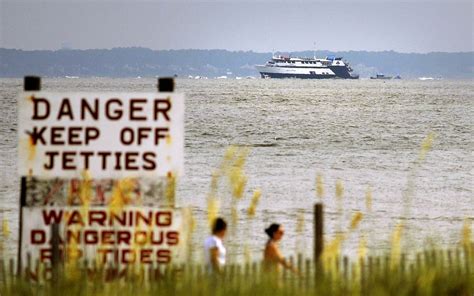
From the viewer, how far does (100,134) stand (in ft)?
37.7

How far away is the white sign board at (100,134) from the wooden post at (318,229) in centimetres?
124

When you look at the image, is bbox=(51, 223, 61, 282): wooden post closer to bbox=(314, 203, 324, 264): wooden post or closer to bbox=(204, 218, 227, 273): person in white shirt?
bbox=(204, 218, 227, 273): person in white shirt

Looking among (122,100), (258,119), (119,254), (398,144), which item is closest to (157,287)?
(119,254)

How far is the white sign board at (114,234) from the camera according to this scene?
448 inches

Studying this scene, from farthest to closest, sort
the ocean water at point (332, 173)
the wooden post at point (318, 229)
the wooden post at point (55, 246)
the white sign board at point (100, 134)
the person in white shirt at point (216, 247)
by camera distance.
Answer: the ocean water at point (332, 173) < the person in white shirt at point (216, 247) < the white sign board at point (100, 134) < the wooden post at point (318, 229) < the wooden post at point (55, 246)

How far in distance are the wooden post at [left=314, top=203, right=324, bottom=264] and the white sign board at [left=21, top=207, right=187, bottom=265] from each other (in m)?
1.11

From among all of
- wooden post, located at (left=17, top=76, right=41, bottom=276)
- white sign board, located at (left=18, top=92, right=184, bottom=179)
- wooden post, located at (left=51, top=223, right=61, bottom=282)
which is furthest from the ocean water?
wooden post, located at (left=17, top=76, right=41, bottom=276)

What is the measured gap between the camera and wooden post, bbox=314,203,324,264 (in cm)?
1114

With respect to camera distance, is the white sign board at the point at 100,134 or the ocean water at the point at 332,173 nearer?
the white sign board at the point at 100,134

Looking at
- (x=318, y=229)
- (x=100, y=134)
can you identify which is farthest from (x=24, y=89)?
(x=318, y=229)

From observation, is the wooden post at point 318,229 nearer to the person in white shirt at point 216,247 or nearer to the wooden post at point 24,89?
the person in white shirt at point 216,247

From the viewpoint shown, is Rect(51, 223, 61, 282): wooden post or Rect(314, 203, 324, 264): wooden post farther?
Rect(314, 203, 324, 264): wooden post

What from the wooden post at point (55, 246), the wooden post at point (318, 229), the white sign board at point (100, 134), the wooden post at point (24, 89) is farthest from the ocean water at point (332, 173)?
the wooden post at point (24, 89)

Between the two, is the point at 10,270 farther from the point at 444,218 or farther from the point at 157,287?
the point at 444,218
